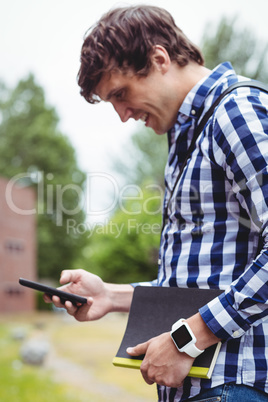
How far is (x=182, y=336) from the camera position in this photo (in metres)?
1.14

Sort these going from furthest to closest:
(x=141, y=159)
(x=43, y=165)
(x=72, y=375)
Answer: (x=43, y=165) < (x=141, y=159) < (x=72, y=375)

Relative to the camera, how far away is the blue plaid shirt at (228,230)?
111cm

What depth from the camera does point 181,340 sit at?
113 centimetres

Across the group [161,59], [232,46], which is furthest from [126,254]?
[161,59]

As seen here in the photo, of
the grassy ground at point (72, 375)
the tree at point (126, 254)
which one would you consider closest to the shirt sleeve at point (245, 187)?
the grassy ground at point (72, 375)

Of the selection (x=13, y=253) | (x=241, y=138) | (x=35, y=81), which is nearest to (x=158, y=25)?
(x=241, y=138)

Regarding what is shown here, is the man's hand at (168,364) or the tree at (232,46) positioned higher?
the tree at (232,46)

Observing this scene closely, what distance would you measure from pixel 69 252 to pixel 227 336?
25.5 metres

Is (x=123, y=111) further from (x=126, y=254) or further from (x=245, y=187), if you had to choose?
(x=126, y=254)

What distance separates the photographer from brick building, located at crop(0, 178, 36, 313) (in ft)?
65.3

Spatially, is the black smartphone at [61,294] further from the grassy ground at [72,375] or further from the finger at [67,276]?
the grassy ground at [72,375]

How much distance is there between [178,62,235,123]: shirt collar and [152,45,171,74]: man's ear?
0.41ft

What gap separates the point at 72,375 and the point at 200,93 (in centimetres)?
761

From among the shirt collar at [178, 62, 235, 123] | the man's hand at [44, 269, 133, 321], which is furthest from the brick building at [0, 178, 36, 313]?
the shirt collar at [178, 62, 235, 123]
